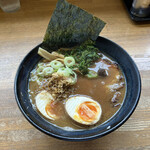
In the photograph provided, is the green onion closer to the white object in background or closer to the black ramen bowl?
the black ramen bowl

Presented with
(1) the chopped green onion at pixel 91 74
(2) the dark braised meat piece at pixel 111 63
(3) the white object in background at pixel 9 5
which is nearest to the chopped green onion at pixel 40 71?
(1) the chopped green onion at pixel 91 74

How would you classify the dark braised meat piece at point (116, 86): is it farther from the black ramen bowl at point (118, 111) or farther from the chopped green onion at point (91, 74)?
the chopped green onion at point (91, 74)

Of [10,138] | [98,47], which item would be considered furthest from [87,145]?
[98,47]

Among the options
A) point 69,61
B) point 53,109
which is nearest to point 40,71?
point 69,61

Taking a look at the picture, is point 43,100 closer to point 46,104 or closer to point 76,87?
point 46,104

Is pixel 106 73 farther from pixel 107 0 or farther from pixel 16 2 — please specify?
pixel 16 2

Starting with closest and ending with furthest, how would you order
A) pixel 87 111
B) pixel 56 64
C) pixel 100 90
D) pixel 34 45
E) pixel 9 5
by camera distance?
pixel 87 111, pixel 100 90, pixel 56 64, pixel 34 45, pixel 9 5
